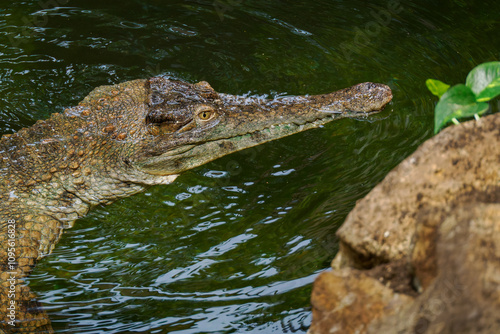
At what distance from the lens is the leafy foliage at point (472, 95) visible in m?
2.27

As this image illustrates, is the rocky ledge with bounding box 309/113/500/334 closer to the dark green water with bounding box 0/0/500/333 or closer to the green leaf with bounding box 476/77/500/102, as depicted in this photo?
the green leaf with bounding box 476/77/500/102

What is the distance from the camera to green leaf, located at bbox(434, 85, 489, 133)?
7.41ft

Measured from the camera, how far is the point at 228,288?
3.47 metres

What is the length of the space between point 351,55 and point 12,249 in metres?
4.38

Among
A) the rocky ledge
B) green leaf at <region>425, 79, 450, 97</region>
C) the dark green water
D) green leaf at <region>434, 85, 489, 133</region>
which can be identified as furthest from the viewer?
the dark green water

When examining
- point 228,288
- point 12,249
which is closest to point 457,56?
point 228,288

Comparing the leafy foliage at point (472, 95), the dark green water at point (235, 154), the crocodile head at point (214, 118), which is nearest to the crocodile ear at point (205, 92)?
the crocodile head at point (214, 118)

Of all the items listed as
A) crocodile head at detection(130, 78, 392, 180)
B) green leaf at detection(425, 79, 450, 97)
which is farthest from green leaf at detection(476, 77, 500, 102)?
crocodile head at detection(130, 78, 392, 180)

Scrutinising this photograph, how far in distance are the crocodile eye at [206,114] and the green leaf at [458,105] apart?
7.69ft

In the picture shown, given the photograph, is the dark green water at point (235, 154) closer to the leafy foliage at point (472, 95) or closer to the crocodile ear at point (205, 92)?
the crocodile ear at point (205, 92)

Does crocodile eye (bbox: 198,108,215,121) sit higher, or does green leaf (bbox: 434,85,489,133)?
green leaf (bbox: 434,85,489,133)

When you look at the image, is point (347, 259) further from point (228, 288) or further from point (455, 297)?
point (228, 288)

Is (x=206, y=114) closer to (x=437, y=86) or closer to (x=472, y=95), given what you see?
(x=437, y=86)

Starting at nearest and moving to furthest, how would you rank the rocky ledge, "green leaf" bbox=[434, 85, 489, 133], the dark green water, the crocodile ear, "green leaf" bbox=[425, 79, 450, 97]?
the rocky ledge → "green leaf" bbox=[434, 85, 489, 133] → "green leaf" bbox=[425, 79, 450, 97] → the dark green water → the crocodile ear
